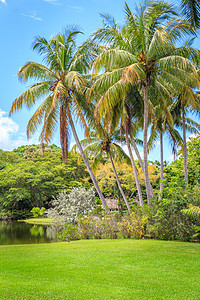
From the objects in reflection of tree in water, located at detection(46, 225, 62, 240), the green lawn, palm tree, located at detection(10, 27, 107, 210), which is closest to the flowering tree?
reflection of tree in water, located at detection(46, 225, 62, 240)

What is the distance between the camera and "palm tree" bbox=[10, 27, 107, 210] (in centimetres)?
1362

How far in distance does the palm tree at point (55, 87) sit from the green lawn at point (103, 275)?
22.0ft

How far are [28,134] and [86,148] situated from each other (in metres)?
6.88

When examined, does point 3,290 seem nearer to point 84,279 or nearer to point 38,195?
point 84,279

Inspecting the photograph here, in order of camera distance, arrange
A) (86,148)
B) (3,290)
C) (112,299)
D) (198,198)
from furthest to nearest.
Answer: (86,148) → (198,198) → (3,290) → (112,299)

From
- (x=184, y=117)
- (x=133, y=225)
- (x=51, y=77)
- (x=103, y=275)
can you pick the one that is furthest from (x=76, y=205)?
(x=103, y=275)

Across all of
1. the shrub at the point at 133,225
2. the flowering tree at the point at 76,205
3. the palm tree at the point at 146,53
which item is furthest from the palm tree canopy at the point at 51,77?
the shrub at the point at 133,225

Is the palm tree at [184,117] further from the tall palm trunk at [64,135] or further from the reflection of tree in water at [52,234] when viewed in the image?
the reflection of tree in water at [52,234]

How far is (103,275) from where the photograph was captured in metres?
5.14

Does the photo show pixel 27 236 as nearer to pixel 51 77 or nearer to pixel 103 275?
pixel 51 77

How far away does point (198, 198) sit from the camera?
1000cm

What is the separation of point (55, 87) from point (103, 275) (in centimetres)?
1088

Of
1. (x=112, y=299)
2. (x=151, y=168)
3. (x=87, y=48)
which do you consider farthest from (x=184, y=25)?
(x=151, y=168)

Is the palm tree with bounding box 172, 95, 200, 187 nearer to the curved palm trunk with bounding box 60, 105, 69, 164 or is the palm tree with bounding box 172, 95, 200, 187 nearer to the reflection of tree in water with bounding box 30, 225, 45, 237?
the curved palm trunk with bounding box 60, 105, 69, 164
